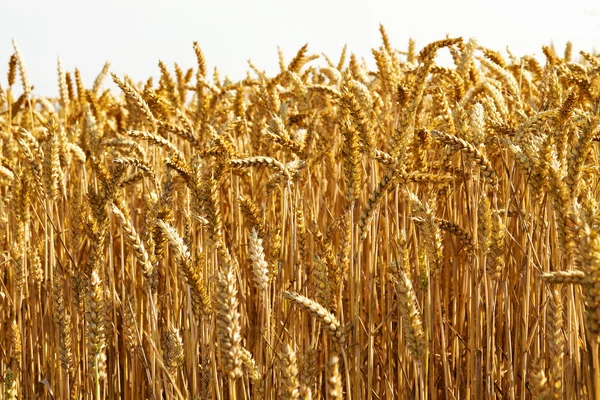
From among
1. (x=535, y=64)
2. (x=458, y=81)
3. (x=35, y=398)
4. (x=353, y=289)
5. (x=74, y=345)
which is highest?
(x=535, y=64)

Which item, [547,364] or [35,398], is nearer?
[547,364]

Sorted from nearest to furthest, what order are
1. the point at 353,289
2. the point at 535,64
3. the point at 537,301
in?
the point at 353,289
the point at 537,301
the point at 535,64

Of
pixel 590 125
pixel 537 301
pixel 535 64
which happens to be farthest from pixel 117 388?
pixel 535 64

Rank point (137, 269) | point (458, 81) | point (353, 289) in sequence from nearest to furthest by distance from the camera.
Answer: point (353, 289), point (458, 81), point (137, 269)

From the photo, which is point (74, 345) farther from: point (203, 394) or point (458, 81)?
point (458, 81)

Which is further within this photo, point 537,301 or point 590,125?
point 537,301

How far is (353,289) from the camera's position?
1289mm

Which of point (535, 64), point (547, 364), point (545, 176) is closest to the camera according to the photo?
point (545, 176)

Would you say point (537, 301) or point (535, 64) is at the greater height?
point (535, 64)

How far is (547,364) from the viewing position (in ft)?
5.18

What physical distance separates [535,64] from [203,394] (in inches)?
90.4

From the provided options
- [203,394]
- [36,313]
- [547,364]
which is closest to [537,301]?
[547,364]

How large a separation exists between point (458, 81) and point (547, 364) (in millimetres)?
803

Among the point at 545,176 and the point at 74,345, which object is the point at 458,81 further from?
the point at 74,345
